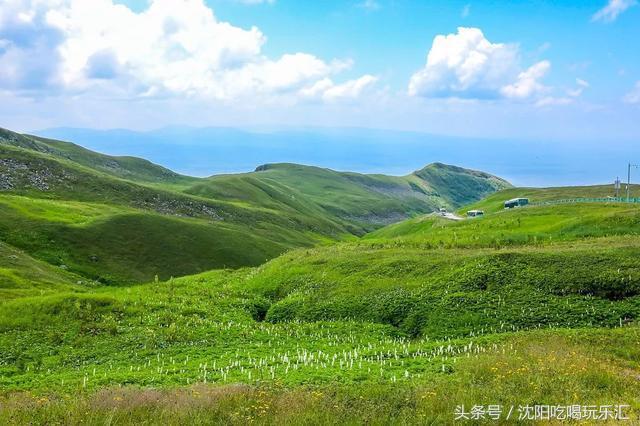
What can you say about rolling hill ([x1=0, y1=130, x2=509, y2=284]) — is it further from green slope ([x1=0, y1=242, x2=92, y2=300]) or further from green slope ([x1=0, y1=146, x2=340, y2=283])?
green slope ([x1=0, y1=242, x2=92, y2=300])

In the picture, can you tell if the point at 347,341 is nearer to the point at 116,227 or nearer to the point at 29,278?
the point at 29,278

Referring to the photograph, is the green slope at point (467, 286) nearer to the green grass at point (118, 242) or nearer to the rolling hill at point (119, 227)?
the green grass at point (118, 242)

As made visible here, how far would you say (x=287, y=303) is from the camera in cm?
→ 3653

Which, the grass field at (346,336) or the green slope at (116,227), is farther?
the green slope at (116,227)

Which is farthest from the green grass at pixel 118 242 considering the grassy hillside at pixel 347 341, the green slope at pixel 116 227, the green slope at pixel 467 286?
the green slope at pixel 467 286

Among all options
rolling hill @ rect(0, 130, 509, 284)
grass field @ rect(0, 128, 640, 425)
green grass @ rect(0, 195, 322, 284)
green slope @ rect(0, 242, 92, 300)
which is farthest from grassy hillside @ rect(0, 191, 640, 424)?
rolling hill @ rect(0, 130, 509, 284)

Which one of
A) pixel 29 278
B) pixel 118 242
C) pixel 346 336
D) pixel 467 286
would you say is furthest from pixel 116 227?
pixel 467 286

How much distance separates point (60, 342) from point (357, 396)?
69.0 ft

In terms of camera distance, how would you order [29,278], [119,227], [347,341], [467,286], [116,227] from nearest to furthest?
[347,341] < [467,286] < [29,278] < [116,227] < [119,227]

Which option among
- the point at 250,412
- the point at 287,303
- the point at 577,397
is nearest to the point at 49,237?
the point at 287,303

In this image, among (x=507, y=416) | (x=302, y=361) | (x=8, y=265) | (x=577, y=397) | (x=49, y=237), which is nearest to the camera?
(x=507, y=416)

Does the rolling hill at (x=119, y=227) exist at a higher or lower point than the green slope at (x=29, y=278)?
higher

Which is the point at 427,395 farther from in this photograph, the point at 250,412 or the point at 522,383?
the point at 250,412

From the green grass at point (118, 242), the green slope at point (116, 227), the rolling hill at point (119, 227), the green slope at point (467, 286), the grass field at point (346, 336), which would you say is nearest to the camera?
the grass field at point (346, 336)
